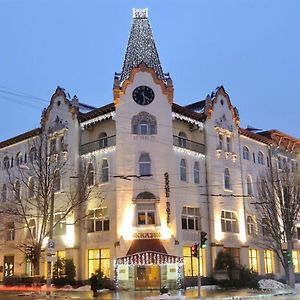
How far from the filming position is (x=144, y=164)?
140ft

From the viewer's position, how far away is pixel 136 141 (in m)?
42.6

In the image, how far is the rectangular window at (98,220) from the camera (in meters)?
42.8

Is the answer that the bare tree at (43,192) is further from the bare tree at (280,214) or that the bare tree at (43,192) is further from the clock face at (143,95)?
the bare tree at (280,214)

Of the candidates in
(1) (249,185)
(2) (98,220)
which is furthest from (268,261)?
(2) (98,220)

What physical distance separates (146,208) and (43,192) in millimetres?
8252

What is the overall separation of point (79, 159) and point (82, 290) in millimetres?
11577

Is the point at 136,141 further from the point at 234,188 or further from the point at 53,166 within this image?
the point at 234,188

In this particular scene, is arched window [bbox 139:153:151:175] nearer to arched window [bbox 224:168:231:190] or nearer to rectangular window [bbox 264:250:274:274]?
arched window [bbox 224:168:231:190]

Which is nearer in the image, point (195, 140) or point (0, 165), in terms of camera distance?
point (195, 140)

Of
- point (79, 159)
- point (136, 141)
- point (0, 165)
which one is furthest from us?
point (0, 165)

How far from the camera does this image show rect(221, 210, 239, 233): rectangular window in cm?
4653

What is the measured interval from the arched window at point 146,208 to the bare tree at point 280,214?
34.5 feet

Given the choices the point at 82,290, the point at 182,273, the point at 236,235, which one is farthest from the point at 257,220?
the point at 82,290

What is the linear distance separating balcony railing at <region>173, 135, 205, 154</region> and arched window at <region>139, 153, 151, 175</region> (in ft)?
9.94
